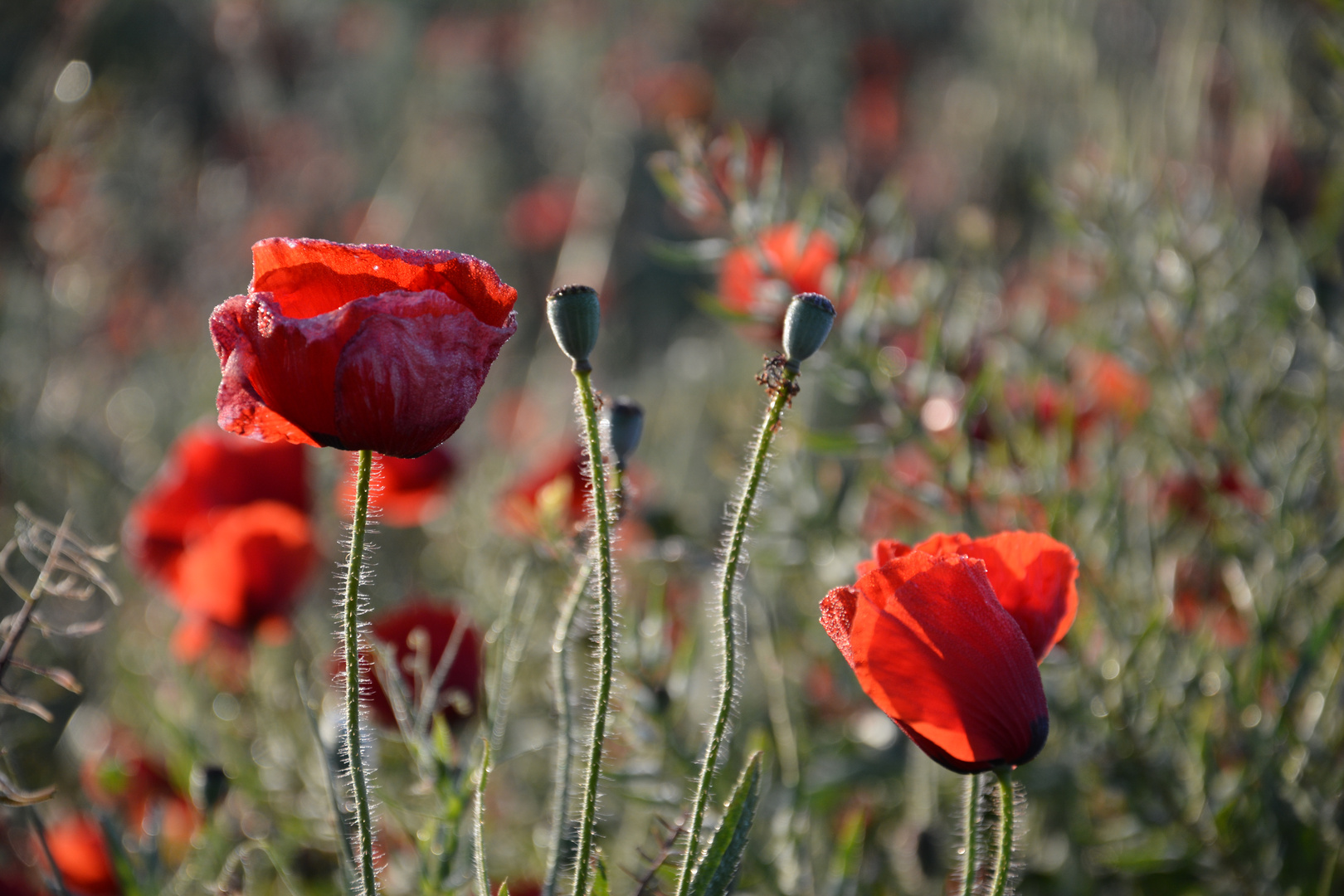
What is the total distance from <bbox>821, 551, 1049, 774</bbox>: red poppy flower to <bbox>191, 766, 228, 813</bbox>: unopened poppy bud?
42 cm

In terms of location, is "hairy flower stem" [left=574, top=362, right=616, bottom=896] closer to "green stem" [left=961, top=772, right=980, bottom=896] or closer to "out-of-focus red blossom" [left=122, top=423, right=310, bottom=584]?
"green stem" [left=961, top=772, right=980, bottom=896]

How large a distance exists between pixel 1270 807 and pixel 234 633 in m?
0.95

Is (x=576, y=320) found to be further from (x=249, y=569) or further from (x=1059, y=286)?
Result: (x=1059, y=286)

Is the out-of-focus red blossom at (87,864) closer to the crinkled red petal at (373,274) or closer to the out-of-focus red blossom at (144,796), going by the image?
the out-of-focus red blossom at (144,796)

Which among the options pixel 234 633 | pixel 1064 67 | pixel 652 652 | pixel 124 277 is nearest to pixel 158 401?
pixel 124 277

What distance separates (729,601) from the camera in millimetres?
454

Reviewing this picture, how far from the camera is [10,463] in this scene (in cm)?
173

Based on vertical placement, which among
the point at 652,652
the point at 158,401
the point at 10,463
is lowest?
the point at 652,652

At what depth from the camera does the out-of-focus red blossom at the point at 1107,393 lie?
47.3 inches

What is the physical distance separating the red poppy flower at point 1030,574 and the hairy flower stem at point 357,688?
0.23 m

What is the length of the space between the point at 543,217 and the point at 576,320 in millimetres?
3261

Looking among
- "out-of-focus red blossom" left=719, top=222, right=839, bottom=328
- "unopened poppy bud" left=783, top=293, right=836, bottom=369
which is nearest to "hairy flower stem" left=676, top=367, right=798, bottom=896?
"unopened poppy bud" left=783, top=293, right=836, bottom=369

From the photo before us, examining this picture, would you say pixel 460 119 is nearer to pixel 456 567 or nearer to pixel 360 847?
pixel 456 567

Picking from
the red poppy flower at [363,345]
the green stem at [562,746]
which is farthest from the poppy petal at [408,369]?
the green stem at [562,746]
